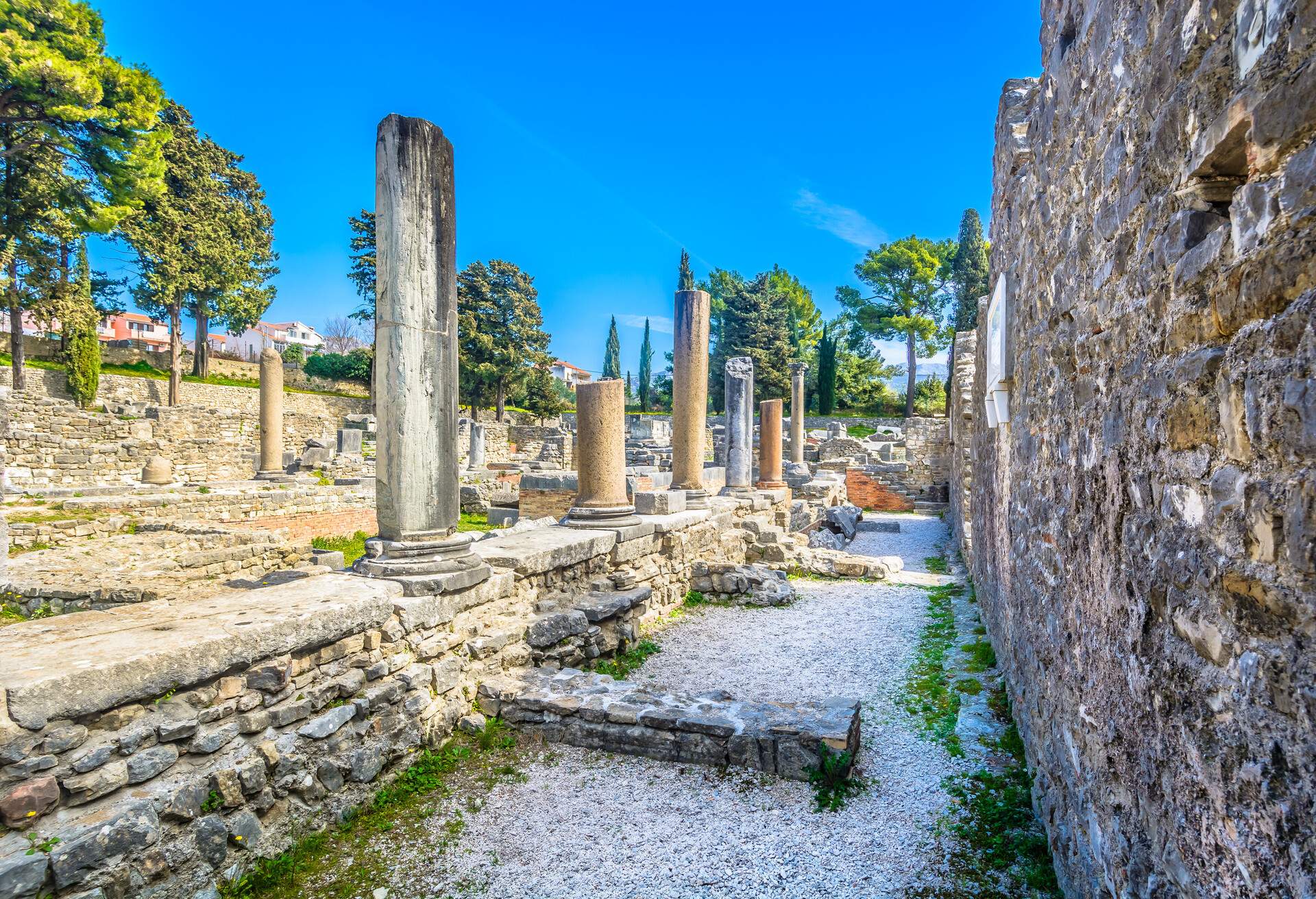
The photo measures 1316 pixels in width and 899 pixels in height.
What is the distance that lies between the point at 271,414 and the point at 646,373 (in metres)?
38.0

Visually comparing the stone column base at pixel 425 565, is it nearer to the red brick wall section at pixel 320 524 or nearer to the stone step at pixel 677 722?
the stone step at pixel 677 722

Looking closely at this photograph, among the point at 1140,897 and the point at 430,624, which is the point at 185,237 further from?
the point at 1140,897

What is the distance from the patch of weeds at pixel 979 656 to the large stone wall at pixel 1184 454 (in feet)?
8.41

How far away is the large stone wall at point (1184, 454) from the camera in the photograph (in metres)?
1.15

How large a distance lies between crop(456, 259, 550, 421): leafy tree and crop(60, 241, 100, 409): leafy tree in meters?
Answer: 15.4

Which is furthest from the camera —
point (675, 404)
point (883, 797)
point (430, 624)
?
point (675, 404)

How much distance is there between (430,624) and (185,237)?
36150mm

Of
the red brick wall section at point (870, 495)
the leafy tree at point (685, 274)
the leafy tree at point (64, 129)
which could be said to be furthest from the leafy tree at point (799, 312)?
the leafy tree at point (64, 129)

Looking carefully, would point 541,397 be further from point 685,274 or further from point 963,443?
point 963,443

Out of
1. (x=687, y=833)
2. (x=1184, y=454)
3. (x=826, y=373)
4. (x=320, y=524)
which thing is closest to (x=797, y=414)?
(x=320, y=524)

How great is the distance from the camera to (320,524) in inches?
560

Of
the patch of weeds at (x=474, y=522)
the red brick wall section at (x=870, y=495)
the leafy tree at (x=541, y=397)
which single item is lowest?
the patch of weeds at (x=474, y=522)

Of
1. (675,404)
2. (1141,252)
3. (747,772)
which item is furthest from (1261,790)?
(675,404)

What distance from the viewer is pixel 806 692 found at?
17.2ft
